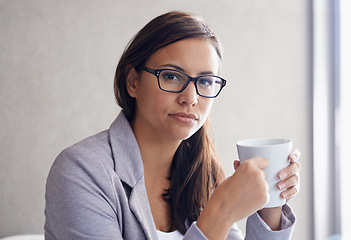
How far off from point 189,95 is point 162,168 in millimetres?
361

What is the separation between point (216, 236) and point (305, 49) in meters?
2.18

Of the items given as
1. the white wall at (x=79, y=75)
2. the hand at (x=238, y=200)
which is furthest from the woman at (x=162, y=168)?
the white wall at (x=79, y=75)

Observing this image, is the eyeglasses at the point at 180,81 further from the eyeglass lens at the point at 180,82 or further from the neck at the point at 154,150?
the neck at the point at 154,150

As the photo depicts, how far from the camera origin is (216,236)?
2.73 feet

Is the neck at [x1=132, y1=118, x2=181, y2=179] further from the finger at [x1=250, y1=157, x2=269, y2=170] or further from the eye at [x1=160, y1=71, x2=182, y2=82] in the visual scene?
the finger at [x1=250, y1=157, x2=269, y2=170]

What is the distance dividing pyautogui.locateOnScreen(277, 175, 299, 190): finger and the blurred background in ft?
4.91

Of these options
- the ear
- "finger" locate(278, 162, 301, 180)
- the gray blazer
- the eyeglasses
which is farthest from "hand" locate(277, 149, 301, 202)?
the ear

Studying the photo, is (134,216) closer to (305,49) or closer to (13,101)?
(13,101)

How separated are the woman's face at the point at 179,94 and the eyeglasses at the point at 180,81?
0.01 meters

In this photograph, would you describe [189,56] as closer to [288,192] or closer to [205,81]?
[205,81]

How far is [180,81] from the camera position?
1099mm

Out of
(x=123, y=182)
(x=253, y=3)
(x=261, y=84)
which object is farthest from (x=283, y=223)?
(x=253, y=3)

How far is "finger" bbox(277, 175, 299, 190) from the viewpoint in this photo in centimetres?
88

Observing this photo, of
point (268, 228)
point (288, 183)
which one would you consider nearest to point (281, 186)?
point (288, 183)
